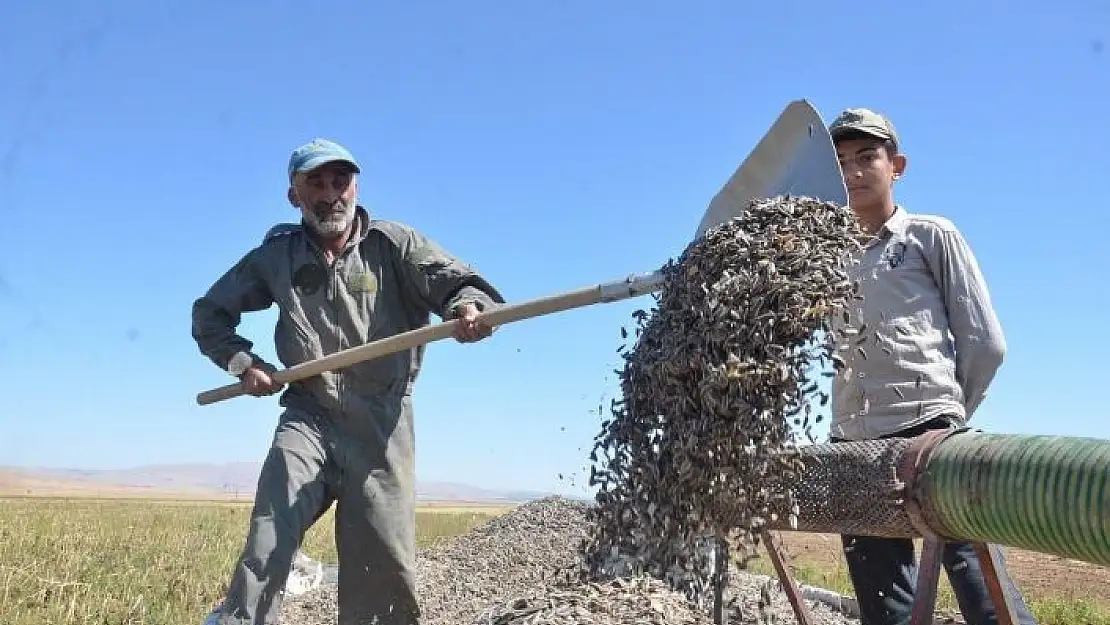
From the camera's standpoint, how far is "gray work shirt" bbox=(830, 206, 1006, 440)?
10.1ft

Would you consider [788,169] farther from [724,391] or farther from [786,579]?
[786,579]

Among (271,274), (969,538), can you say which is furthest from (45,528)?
(969,538)

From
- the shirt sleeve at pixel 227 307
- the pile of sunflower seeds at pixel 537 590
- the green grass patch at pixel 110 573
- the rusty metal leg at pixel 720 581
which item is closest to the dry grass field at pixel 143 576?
the green grass patch at pixel 110 573

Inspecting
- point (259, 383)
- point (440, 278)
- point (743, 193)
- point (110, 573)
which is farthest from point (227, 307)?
point (110, 573)

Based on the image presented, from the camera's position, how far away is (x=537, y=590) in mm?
3088

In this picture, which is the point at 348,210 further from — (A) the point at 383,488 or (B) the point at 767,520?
(B) the point at 767,520

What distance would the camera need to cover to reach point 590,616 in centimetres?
271

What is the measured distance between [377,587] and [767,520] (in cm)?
166

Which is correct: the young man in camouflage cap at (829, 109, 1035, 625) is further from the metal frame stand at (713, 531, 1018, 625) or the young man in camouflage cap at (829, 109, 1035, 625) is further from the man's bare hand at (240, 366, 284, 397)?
the man's bare hand at (240, 366, 284, 397)

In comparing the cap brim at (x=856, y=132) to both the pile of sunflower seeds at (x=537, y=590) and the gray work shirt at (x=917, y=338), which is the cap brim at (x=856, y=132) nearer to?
the gray work shirt at (x=917, y=338)

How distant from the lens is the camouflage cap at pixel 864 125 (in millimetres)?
3316

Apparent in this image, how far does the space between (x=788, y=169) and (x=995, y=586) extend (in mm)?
1516

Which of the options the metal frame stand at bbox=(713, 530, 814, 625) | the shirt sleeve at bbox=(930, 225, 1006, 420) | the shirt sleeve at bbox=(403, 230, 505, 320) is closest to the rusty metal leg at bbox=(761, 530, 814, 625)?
the metal frame stand at bbox=(713, 530, 814, 625)

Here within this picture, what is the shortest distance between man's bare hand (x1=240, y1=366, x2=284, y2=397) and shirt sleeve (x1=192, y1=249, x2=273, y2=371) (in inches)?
4.3
